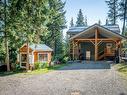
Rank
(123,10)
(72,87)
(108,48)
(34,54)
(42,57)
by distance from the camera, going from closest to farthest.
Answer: (72,87)
(34,54)
(42,57)
(108,48)
(123,10)

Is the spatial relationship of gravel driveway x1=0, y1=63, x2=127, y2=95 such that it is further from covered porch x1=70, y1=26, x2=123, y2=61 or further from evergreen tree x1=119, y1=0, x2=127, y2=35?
evergreen tree x1=119, y1=0, x2=127, y2=35

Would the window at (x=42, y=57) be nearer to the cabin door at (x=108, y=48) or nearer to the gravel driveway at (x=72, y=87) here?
the cabin door at (x=108, y=48)

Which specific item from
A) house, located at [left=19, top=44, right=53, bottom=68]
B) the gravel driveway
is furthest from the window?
the gravel driveway

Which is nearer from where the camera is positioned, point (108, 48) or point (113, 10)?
point (108, 48)

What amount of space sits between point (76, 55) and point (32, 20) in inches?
486

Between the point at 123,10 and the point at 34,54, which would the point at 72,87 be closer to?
the point at 34,54

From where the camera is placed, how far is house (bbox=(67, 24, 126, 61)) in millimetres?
36656

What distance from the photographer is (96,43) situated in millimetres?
36344

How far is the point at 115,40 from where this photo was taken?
36656 millimetres

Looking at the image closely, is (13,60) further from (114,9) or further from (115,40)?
(114,9)

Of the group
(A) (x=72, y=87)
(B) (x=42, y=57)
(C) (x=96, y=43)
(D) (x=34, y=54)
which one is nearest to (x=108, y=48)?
(C) (x=96, y=43)

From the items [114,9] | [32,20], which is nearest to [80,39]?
[32,20]

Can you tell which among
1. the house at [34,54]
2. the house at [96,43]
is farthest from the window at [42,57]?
the house at [96,43]

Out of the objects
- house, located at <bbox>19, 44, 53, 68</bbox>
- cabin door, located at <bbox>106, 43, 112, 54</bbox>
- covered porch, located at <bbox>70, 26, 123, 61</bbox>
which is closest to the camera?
house, located at <bbox>19, 44, 53, 68</bbox>
